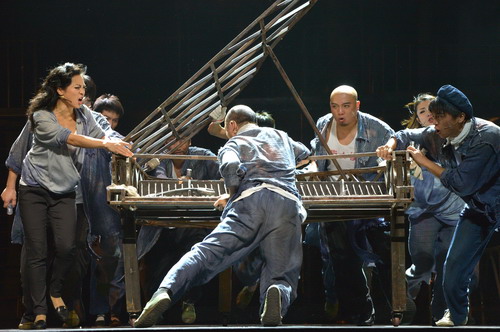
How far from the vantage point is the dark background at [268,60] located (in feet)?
25.2

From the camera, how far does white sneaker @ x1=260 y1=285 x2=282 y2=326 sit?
4.30 meters

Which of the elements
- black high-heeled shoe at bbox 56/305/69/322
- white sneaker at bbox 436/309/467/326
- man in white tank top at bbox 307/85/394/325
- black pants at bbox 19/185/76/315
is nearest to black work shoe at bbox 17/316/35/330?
black pants at bbox 19/185/76/315

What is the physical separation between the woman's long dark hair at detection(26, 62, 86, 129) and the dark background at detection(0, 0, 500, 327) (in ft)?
7.91

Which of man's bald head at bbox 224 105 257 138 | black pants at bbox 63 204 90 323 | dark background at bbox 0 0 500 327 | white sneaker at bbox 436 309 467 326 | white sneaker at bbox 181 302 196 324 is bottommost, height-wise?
white sneaker at bbox 436 309 467 326

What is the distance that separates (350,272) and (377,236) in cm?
126

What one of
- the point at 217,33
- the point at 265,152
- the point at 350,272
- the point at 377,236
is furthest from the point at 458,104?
the point at 217,33

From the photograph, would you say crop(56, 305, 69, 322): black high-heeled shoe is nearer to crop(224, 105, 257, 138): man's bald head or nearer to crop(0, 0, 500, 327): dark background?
crop(224, 105, 257, 138): man's bald head

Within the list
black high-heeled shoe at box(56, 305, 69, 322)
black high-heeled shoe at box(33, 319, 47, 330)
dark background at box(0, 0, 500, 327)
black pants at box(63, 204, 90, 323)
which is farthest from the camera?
dark background at box(0, 0, 500, 327)

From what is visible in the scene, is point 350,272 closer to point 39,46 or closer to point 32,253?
point 32,253

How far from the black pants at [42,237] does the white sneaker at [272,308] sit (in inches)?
51.4

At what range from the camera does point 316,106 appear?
7.66 m

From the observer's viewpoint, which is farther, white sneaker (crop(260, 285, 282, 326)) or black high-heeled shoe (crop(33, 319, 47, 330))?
black high-heeled shoe (crop(33, 319, 47, 330))

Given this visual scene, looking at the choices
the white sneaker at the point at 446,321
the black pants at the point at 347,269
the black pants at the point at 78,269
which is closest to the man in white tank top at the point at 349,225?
the black pants at the point at 347,269

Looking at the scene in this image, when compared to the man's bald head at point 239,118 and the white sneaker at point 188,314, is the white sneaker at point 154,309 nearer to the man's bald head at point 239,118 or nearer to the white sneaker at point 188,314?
the man's bald head at point 239,118
